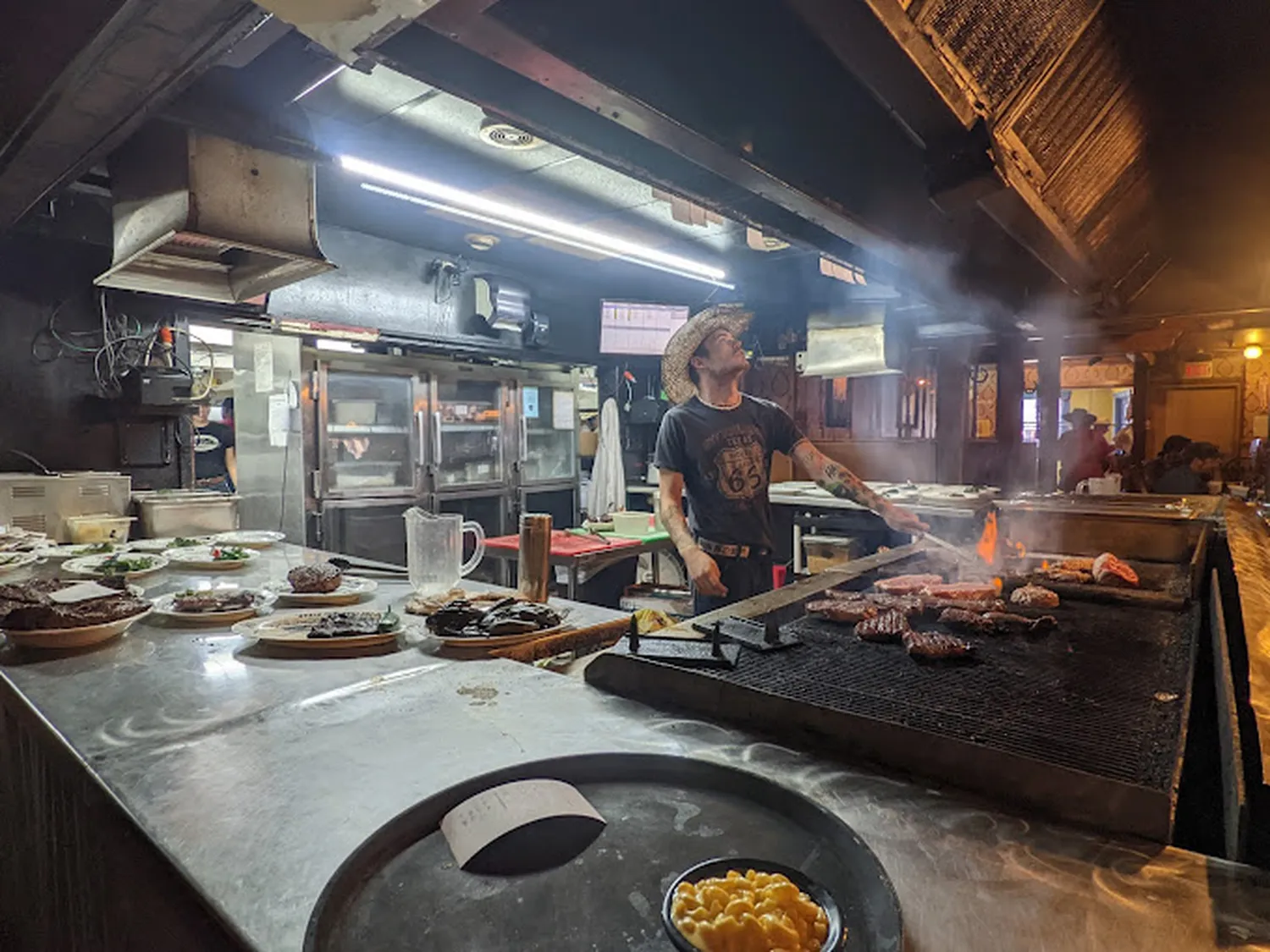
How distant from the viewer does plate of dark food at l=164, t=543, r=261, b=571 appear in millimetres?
2910

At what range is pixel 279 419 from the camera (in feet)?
18.2

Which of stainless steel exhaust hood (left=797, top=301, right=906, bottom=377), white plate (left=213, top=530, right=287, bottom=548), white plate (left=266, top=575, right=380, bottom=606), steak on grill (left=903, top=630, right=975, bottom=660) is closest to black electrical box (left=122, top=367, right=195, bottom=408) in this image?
white plate (left=213, top=530, right=287, bottom=548)

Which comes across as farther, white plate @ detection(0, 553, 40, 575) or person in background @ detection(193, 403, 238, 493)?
person in background @ detection(193, 403, 238, 493)

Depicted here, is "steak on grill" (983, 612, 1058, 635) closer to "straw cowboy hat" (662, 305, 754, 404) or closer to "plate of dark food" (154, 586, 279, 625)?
"straw cowboy hat" (662, 305, 754, 404)

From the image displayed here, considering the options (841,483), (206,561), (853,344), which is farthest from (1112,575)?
(853,344)

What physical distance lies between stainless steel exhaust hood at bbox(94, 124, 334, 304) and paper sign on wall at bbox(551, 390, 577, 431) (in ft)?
14.8

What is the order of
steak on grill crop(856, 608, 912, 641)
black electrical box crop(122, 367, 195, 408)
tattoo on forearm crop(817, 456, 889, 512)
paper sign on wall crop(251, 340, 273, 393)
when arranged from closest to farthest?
steak on grill crop(856, 608, 912, 641) < tattoo on forearm crop(817, 456, 889, 512) < black electrical box crop(122, 367, 195, 408) < paper sign on wall crop(251, 340, 273, 393)

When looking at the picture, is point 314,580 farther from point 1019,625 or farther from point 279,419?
point 279,419

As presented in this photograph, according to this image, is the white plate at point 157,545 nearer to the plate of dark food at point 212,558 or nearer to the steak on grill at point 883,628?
the plate of dark food at point 212,558

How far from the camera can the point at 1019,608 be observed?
200cm

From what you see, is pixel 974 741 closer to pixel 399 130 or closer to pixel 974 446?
pixel 399 130

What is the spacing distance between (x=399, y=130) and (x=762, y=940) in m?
4.65

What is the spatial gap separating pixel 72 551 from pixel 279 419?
8.08ft

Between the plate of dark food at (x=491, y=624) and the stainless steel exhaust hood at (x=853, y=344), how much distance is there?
599 centimetres
